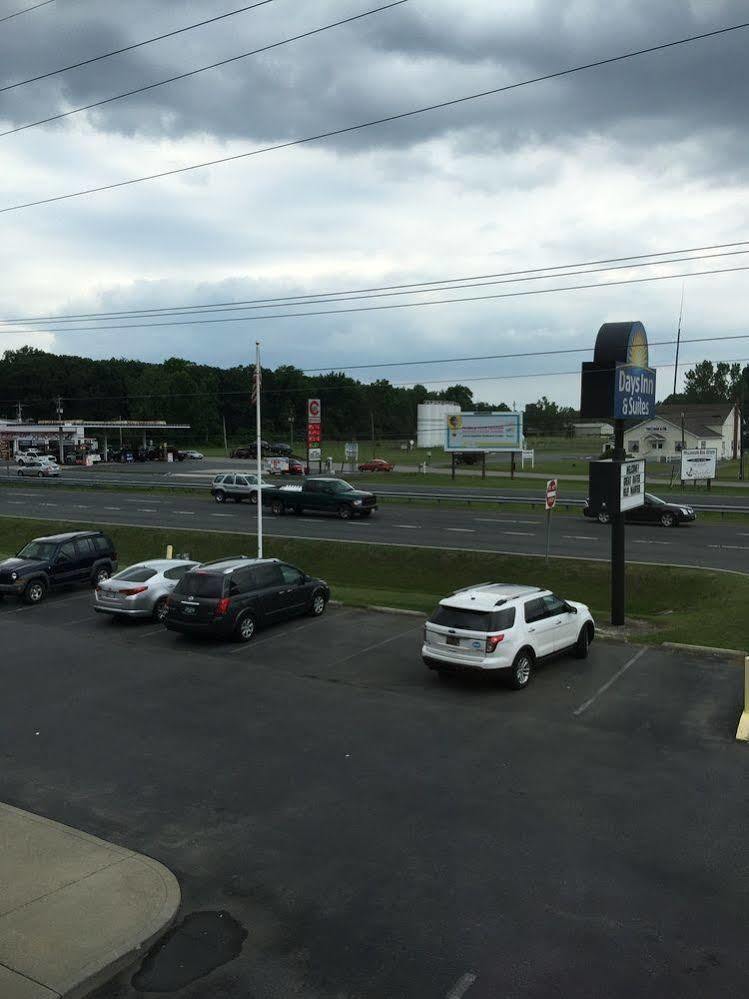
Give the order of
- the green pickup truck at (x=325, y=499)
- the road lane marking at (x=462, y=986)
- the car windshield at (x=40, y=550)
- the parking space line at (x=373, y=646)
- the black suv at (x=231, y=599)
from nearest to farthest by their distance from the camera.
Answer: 1. the road lane marking at (x=462, y=986)
2. the parking space line at (x=373, y=646)
3. the black suv at (x=231, y=599)
4. the car windshield at (x=40, y=550)
5. the green pickup truck at (x=325, y=499)

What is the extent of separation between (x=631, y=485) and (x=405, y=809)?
12.3m

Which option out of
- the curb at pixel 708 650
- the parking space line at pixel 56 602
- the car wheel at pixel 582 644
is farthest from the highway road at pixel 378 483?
the car wheel at pixel 582 644

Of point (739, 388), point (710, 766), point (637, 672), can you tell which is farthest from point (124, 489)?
point (739, 388)

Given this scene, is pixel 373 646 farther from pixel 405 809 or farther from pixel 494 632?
pixel 405 809

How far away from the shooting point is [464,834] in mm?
9453

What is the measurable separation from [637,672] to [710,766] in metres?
4.70

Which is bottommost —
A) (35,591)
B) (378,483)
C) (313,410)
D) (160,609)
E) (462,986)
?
(35,591)

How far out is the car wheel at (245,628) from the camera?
60.7ft

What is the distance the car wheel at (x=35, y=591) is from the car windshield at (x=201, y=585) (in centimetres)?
724

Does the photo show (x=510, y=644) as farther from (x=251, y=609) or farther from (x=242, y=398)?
(x=242, y=398)

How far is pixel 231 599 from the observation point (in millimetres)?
18453

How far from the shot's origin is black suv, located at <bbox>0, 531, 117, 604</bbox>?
23.8 m

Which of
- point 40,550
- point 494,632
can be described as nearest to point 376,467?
point 40,550

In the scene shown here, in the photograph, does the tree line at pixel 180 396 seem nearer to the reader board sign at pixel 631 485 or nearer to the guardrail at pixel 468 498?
the guardrail at pixel 468 498
